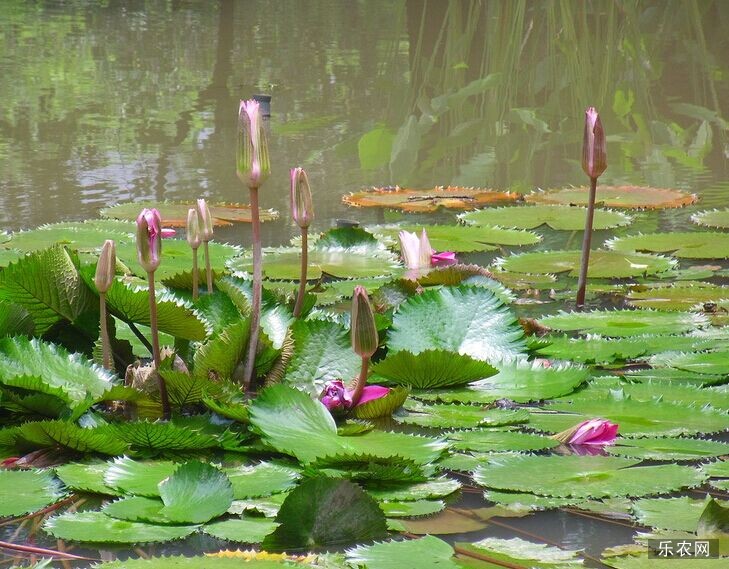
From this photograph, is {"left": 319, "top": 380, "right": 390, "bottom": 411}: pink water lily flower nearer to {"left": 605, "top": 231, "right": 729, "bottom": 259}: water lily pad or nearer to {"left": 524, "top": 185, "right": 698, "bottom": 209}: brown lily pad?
{"left": 605, "top": 231, "right": 729, "bottom": 259}: water lily pad

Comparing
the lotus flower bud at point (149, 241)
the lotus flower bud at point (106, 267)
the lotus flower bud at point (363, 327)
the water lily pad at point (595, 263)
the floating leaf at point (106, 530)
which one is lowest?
the floating leaf at point (106, 530)

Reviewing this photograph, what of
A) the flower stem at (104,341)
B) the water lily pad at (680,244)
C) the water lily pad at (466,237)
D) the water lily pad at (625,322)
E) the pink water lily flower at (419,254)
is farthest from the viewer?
the water lily pad at (466,237)

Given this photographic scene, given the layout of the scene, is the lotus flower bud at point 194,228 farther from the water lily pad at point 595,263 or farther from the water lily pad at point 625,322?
the water lily pad at point 595,263

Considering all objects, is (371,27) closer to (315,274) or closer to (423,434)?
(315,274)

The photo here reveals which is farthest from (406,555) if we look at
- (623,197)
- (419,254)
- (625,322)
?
(623,197)

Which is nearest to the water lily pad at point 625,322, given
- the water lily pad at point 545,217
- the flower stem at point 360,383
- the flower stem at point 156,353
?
the flower stem at point 360,383

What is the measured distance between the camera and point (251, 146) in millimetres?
1661

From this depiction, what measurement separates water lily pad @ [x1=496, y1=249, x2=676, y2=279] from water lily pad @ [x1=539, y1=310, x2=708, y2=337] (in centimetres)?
46

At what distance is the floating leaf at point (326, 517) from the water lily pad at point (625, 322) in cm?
112

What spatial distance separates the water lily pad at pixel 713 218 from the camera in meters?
3.56

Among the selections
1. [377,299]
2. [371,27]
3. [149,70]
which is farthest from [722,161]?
[371,27]

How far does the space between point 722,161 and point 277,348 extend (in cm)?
345

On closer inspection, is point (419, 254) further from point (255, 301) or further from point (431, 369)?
point (255, 301)

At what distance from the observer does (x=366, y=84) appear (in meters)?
7.04
